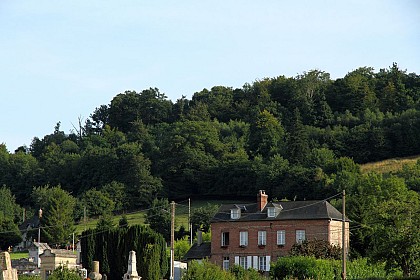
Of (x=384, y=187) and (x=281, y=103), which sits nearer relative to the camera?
(x=384, y=187)

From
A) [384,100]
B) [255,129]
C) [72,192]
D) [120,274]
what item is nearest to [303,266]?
[120,274]

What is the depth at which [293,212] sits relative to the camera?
232 feet

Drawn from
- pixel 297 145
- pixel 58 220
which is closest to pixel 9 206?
pixel 58 220

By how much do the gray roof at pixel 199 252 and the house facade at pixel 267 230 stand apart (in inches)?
36.6

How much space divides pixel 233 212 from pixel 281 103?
297 ft

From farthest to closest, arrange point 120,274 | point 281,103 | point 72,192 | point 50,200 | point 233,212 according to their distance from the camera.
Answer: point 281,103, point 72,192, point 50,200, point 233,212, point 120,274

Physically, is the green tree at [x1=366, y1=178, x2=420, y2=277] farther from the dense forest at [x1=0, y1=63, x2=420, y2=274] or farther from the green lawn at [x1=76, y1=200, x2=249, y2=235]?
the green lawn at [x1=76, y1=200, x2=249, y2=235]

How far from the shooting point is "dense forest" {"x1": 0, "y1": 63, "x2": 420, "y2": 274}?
385 feet

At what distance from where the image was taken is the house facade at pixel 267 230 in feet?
225

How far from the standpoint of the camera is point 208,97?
17088 centimetres

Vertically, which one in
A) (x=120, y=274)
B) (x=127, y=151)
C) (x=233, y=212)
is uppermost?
(x=127, y=151)

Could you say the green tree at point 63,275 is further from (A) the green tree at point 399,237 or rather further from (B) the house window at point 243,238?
(B) the house window at point 243,238

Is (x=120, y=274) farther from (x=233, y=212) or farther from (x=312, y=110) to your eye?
(x=312, y=110)

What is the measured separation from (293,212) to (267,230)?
2638mm
